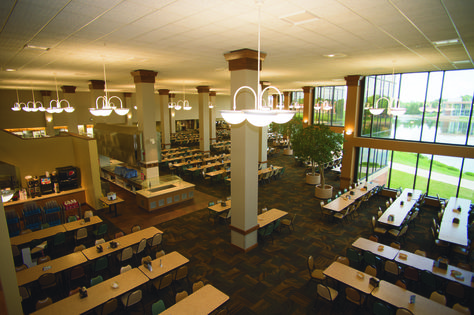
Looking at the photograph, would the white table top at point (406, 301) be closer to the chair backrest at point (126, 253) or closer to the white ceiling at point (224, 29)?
the white ceiling at point (224, 29)

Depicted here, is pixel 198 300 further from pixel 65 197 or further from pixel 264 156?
pixel 264 156

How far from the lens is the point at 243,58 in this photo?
741 cm

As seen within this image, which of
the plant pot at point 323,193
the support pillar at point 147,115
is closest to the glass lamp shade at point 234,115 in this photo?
the support pillar at point 147,115

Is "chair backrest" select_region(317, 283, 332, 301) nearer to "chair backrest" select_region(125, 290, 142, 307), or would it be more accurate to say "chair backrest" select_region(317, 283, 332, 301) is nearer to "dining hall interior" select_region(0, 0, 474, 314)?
"dining hall interior" select_region(0, 0, 474, 314)

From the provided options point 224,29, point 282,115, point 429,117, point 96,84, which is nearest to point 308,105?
point 429,117

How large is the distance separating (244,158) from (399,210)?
704 cm

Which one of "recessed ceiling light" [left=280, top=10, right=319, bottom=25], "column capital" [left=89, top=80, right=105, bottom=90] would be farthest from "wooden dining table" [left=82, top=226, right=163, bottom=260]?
"column capital" [left=89, top=80, right=105, bottom=90]

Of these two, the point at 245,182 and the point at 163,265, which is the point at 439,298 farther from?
the point at 163,265

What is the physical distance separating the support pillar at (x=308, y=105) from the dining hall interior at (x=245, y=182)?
743 cm

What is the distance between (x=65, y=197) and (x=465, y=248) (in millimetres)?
15670

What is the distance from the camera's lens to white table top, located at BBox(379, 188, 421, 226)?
942 centimetres

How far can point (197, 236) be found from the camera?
32.0ft

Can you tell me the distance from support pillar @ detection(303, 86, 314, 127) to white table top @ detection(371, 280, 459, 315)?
60.3ft

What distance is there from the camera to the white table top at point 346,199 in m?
10.5
